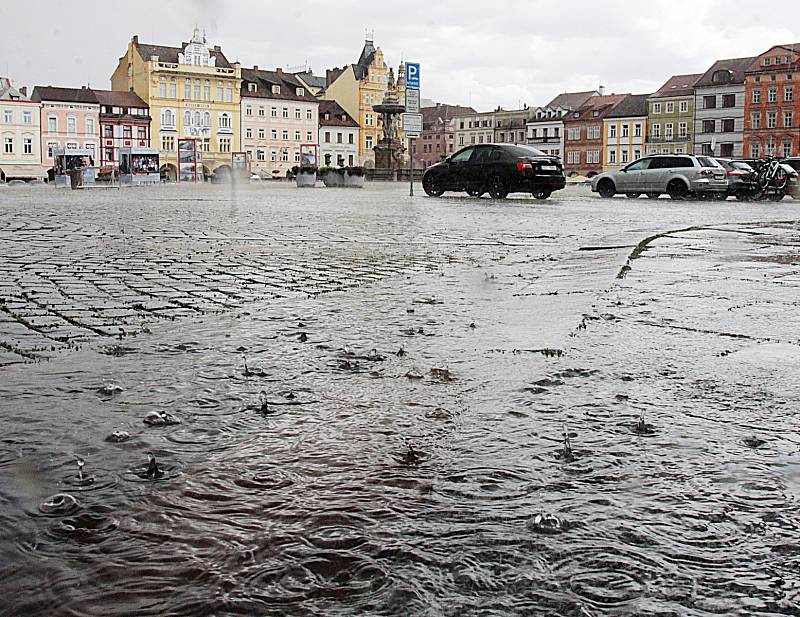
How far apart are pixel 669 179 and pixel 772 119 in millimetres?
68967

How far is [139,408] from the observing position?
10.5ft

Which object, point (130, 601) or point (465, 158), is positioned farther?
point (465, 158)

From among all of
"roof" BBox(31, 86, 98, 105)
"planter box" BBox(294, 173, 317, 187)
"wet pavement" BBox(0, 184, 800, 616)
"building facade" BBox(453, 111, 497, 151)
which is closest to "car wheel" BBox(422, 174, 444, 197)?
"planter box" BBox(294, 173, 317, 187)

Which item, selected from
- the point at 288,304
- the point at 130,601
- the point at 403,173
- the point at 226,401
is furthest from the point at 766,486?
the point at 403,173

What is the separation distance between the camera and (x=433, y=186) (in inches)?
1091

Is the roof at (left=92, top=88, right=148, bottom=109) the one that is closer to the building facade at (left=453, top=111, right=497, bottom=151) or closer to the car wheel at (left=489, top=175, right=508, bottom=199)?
the building facade at (left=453, top=111, right=497, bottom=151)

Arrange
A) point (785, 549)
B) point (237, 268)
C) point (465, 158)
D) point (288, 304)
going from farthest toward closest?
point (465, 158)
point (237, 268)
point (288, 304)
point (785, 549)

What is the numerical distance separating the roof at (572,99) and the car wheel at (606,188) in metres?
89.4

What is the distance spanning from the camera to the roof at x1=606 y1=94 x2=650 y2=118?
104 meters

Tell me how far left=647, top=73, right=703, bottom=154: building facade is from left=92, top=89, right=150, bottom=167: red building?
54.8 m

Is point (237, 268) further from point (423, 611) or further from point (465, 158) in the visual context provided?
point (465, 158)

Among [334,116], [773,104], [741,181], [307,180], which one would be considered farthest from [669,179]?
[334,116]

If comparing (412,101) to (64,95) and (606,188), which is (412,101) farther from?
(64,95)

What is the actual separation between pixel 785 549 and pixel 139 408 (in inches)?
83.2
